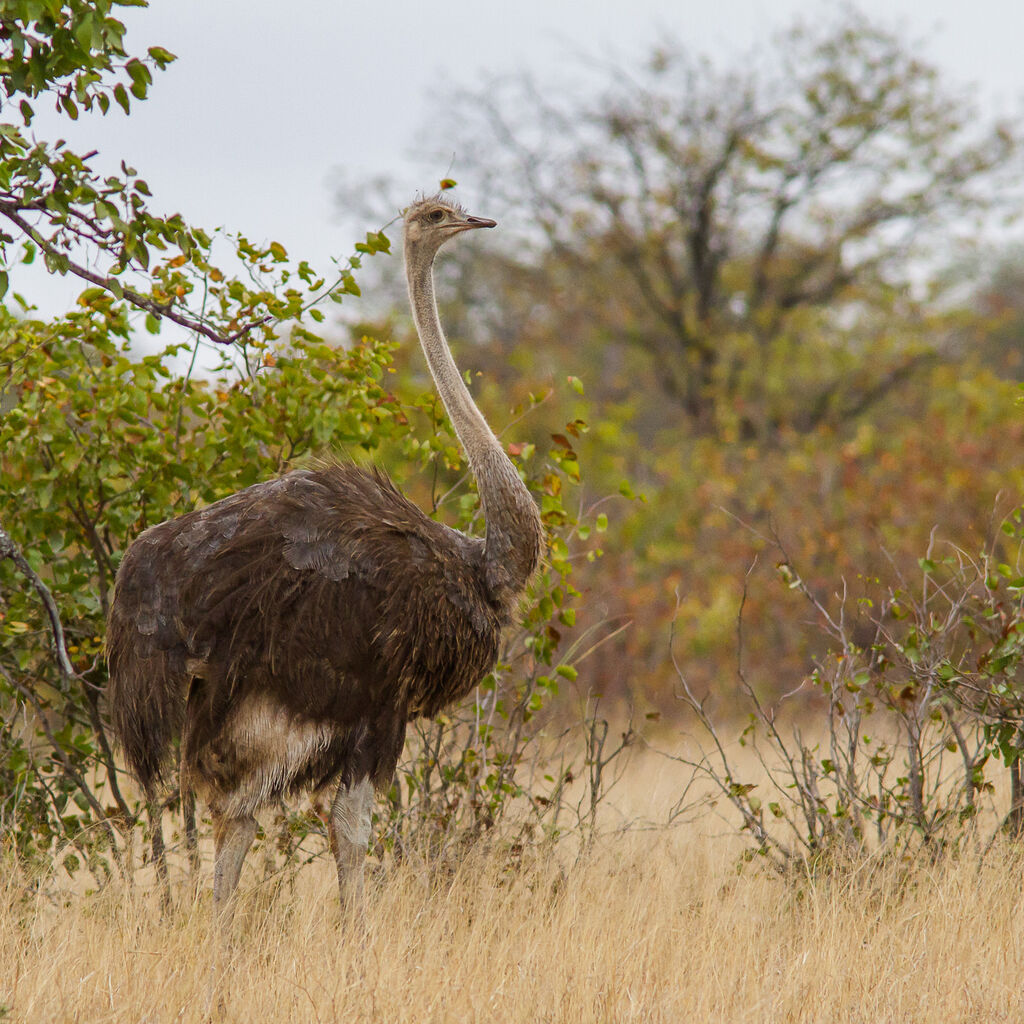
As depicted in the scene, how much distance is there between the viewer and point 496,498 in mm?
4457

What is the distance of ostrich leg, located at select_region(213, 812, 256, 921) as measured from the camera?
14.0 ft

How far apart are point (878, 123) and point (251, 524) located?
1511 cm

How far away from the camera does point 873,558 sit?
1039 cm

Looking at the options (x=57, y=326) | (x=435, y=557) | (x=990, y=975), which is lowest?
(x=990, y=975)

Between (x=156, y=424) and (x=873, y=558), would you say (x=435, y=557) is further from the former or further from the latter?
(x=873, y=558)

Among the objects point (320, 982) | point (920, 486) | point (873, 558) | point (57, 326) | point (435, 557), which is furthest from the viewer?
point (920, 486)

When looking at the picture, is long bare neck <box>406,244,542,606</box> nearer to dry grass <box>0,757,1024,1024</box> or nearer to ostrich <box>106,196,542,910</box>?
ostrich <box>106,196,542,910</box>

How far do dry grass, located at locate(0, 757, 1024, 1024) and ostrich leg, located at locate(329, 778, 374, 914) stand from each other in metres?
0.12

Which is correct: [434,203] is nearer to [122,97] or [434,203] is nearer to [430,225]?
[430,225]

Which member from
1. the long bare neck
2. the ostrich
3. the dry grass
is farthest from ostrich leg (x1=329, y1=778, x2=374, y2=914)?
the long bare neck

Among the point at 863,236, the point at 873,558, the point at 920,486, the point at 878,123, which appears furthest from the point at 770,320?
the point at 873,558

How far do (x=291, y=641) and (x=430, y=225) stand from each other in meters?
1.77

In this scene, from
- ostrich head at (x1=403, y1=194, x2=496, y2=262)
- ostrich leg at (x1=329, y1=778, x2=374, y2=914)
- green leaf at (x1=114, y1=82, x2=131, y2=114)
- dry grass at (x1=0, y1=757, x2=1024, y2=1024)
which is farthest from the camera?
ostrich head at (x1=403, y1=194, x2=496, y2=262)

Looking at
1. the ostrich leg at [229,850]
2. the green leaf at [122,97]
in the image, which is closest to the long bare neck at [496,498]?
the ostrich leg at [229,850]
